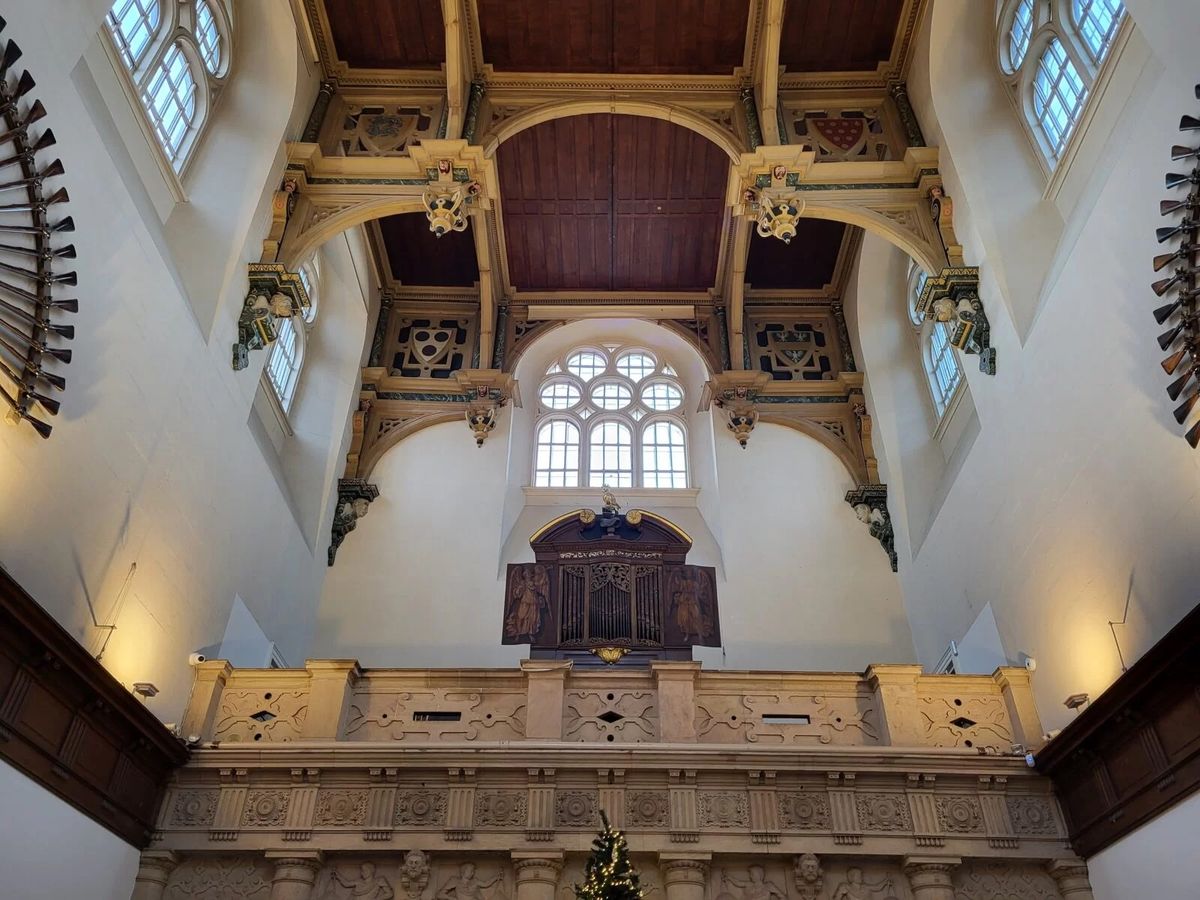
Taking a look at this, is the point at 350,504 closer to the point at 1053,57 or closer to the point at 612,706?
the point at 612,706

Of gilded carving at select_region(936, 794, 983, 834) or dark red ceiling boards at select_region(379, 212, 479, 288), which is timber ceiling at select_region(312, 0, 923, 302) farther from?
gilded carving at select_region(936, 794, 983, 834)

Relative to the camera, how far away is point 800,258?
1644 centimetres

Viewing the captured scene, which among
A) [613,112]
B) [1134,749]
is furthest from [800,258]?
[1134,749]

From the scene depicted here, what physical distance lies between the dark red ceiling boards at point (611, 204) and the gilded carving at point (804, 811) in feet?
32.4

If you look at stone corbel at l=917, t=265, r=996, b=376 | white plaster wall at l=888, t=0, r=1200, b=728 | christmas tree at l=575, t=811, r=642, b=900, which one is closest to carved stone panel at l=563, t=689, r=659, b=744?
christmas tree at l=575, t=811, r=642, b=900

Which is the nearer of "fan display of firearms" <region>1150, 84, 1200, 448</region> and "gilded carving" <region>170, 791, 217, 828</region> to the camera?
"fan display of firearms" <region>1150, 84, 1200, 448</region>

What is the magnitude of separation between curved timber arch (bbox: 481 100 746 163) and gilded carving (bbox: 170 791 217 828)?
8945 millimetres

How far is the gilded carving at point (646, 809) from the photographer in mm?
8609

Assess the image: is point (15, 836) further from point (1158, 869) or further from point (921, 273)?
point (921, 273)

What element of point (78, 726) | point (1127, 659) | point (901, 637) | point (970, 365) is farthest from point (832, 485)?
point (78, 726)

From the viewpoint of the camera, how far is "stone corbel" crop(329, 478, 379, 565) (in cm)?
1393

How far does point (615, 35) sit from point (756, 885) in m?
11.0

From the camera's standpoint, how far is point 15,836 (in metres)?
6.45

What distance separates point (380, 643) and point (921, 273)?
9819 mm
